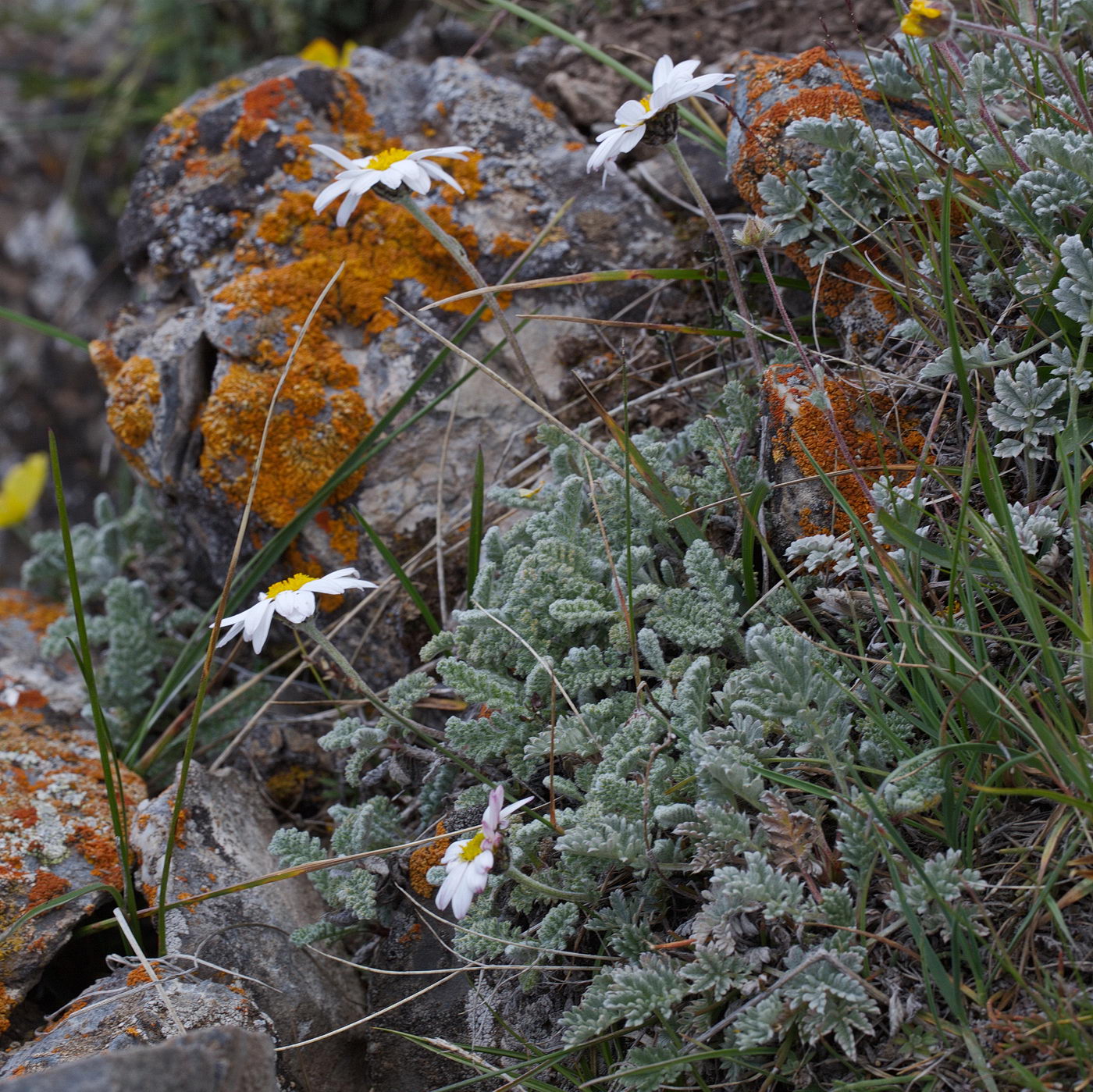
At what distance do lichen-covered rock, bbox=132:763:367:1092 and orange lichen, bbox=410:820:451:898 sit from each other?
0.32 m

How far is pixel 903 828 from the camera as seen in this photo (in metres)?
1.63

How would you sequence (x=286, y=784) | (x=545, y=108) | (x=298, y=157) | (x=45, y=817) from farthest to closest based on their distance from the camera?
(x=545, y=108) < (x=298, y=157) < (x=286, y=784) < (x=45, y=817)

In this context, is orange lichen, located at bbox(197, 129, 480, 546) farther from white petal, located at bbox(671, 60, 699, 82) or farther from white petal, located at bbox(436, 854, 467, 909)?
white petal, located at bbox(436, 854, 467, 909)

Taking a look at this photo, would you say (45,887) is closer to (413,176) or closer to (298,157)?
(413,176)

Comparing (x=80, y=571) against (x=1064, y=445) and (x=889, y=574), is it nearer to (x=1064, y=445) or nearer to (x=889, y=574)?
(x=889, y=574)

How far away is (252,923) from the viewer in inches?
82.1

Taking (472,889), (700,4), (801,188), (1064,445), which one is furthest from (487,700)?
(700,4)

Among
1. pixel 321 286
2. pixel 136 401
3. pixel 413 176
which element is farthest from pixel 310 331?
pixel 413 176

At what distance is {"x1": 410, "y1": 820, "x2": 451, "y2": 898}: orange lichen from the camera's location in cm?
202

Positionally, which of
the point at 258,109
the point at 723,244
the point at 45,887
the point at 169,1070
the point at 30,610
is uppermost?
the point at 258,109

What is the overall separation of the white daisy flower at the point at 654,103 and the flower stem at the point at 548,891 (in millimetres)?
1492

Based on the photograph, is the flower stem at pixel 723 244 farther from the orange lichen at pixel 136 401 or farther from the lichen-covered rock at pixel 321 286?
the orange lichen at pixel 136 401

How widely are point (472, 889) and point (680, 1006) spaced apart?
0.43 meters

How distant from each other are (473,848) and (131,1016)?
2.52 feet
